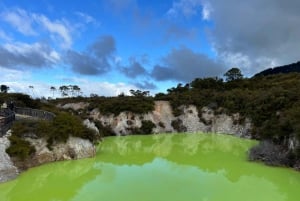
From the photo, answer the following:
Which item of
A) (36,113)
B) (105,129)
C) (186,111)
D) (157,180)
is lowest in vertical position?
(157,180)

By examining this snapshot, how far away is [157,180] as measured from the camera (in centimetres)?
1986

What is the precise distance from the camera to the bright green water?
1658 centimetres

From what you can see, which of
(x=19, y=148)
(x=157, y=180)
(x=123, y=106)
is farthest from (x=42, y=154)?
(x=123, y=106)

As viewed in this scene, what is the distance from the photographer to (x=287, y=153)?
23344mm

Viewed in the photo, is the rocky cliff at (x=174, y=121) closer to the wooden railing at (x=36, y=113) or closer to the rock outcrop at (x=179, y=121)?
the rock outcrop at (x=179, y=121)

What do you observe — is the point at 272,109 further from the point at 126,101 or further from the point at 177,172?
the point at 177,172

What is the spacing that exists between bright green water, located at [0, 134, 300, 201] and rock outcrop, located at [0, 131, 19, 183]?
1.48 ft

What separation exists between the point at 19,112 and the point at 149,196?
746 inches

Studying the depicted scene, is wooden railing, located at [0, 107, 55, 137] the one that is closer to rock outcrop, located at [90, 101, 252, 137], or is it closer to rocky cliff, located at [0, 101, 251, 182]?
rocky cliff, located at [0, 101, 251, 182]

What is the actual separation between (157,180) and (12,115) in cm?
1203

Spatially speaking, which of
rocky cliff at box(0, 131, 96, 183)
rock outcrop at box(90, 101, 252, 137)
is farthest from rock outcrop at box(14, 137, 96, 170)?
rock outcrop at box(90, 101, 252, 137)

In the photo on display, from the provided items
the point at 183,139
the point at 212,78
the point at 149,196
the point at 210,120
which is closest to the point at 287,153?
the point at 149,196

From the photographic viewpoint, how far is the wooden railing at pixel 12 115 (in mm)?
22844

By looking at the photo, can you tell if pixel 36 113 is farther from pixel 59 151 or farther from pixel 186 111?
pixel 186 111
